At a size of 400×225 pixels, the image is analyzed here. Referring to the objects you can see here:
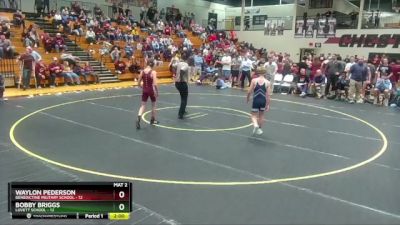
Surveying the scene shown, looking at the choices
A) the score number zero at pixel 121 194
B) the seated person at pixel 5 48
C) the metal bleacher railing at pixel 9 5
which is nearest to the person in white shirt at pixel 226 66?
the seated person at pixel 5 48

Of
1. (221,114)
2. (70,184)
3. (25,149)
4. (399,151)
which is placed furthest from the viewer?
(221,114)

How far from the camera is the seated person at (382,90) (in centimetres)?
1407

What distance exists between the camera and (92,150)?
23.4 ft

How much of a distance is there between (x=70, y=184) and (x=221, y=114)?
8.13m

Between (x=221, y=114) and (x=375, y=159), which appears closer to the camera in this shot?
(x=375, y=159)

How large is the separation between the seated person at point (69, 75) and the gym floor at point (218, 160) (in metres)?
4.98

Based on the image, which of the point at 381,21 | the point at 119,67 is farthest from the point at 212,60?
the point at 381,21

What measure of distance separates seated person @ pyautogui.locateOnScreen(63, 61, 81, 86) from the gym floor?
4976mm

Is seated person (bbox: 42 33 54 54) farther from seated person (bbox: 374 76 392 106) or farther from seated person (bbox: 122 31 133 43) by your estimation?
seated person (bbox: 374 76 392 106)

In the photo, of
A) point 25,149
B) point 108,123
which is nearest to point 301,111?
point 108,123

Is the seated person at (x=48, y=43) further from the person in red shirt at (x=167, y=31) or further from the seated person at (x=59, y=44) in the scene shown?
the person in red shirt at (x=167, y=31)

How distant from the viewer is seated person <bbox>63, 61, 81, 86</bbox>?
16734 millimetres

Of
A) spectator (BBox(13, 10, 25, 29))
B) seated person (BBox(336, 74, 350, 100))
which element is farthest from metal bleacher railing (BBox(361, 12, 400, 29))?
spectator (BBox(13, 10, 25, 29))

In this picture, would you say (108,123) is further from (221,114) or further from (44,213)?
(44,213)
